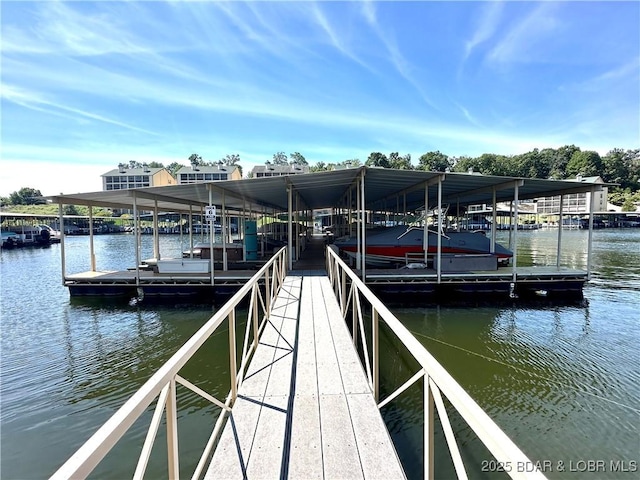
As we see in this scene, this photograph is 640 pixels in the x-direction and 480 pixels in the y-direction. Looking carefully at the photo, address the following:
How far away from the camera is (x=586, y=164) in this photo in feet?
257

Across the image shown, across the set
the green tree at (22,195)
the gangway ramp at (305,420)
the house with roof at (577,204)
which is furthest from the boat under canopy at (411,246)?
the green tree at (22,195)

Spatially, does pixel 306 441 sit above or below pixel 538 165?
below

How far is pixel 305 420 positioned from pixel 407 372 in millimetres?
3638

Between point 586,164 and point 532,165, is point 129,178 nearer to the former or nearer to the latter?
point 532,165

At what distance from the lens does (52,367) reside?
6.52 metres

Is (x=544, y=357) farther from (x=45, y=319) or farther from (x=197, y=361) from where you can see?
(x=45, y=319)

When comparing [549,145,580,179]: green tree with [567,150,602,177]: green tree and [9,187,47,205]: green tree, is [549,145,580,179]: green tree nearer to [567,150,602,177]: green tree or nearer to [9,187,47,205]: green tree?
[567,150,602,177]: green tree

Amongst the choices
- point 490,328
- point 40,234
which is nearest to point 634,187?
point 490,328

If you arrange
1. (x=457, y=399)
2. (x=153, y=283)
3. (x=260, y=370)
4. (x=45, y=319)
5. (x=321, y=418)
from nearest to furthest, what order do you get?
(x=457, y=399), (x=321, y=418), (x=260, y=370), (x=45, y=319), (x=153, y=283)

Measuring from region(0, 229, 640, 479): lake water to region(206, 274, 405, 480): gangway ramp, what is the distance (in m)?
1.32

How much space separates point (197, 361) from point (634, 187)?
103712 mm

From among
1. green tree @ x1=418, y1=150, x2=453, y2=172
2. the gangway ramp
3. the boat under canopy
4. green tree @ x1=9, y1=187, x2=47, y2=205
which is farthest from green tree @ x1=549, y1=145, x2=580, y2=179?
green tree @ x1=9, y1=187, x2=47, y2=205

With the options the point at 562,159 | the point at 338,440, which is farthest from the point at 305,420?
the point at 562,159

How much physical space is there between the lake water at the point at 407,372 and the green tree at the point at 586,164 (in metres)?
85.5
